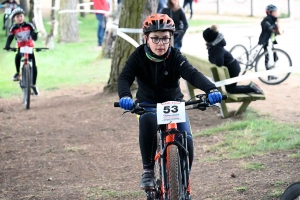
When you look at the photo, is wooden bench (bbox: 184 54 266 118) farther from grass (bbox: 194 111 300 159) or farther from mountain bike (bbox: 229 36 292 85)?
mountain bike (bbox: 229 36 292 85)

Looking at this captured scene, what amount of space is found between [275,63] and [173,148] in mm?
9690

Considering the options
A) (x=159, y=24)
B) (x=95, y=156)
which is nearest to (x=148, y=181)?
(x=159, y=24)

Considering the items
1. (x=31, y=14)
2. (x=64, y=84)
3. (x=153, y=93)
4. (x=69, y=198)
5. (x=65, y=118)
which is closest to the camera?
(x=153, y=93)

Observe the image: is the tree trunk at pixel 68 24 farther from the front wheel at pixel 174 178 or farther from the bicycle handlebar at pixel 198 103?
the front wheel at pixel 174 178

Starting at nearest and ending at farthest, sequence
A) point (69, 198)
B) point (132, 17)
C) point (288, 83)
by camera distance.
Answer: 1. point (69, 198)
2. point (132, 17)
3. point (288, 83)

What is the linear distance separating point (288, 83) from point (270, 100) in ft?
7.10

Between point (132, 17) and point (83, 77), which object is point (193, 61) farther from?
point (83, 77)

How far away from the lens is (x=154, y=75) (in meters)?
5.96

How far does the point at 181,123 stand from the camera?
18.9 feet

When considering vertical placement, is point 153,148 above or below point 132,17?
below

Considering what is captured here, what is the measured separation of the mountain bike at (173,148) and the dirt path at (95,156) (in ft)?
3.57

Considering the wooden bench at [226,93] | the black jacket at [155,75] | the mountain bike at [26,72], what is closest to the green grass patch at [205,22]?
the mountain bike at [26,72]

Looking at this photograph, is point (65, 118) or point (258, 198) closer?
point (258, 198)

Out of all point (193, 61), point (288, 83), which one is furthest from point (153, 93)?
point (288, 83)
